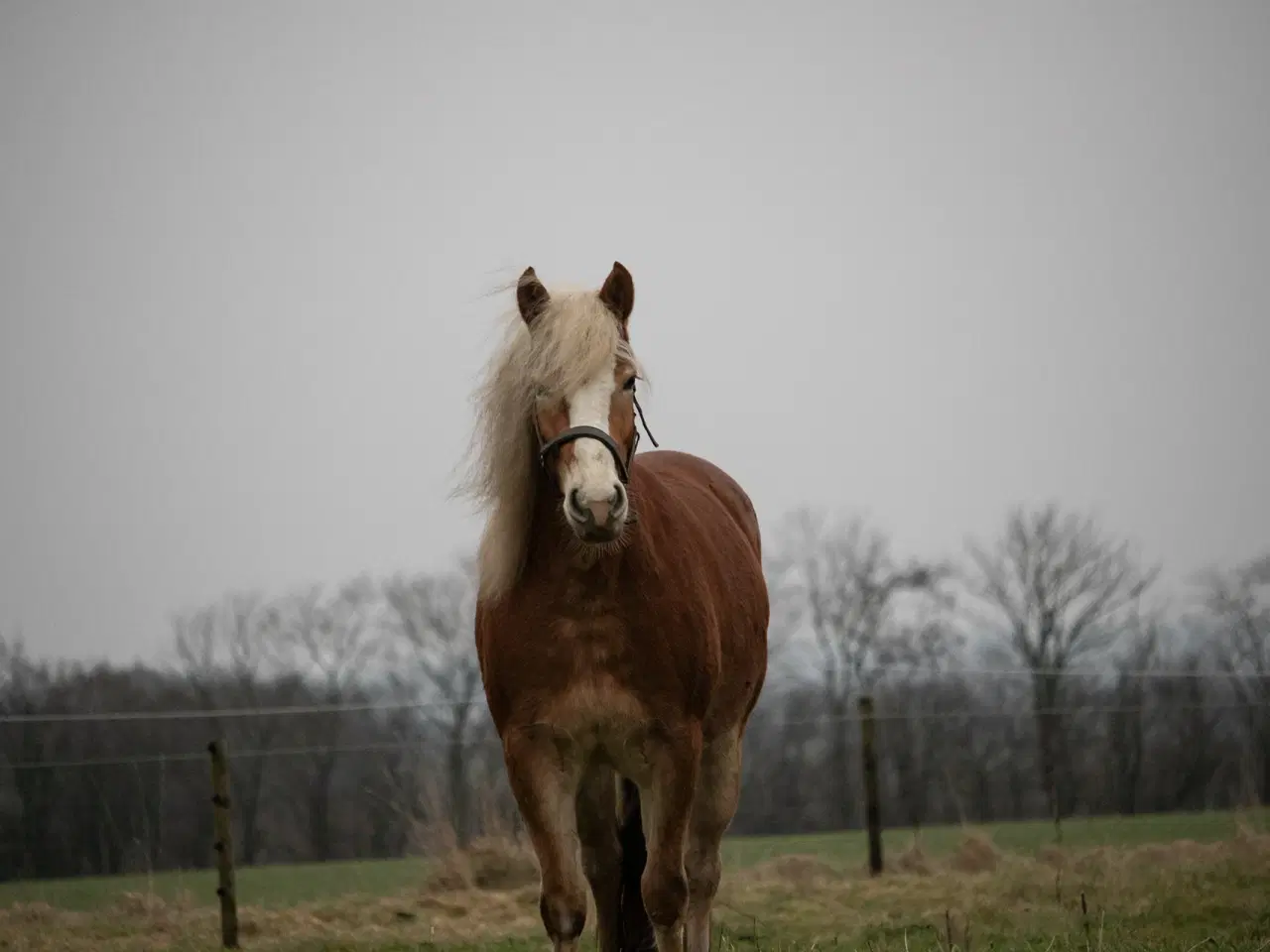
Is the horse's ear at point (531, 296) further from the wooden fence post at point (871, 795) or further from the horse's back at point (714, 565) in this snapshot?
the wooden fence post at point (871, 795)

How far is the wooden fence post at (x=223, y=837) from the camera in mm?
10367

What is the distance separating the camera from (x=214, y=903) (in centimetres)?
1369

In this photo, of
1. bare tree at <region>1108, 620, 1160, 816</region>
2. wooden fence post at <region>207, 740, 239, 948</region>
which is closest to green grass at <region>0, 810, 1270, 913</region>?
wooden fence post at <region>207, 740, 239, 948</region>

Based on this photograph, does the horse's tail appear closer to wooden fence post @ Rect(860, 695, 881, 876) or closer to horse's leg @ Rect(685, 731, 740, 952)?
horse's leg @ Rect(685, 731, 740, 952)

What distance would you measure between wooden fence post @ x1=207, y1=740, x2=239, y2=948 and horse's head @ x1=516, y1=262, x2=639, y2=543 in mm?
7055

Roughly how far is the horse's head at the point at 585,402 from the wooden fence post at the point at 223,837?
7055 millimetres

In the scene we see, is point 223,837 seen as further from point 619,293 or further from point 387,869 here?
point 619,293

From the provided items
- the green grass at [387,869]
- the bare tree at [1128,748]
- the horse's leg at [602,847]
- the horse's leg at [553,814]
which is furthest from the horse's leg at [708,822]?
the bare tree at [1128,748]

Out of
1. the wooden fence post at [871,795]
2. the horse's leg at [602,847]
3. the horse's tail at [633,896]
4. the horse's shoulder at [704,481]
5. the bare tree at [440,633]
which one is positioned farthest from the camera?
the bare tree at [440,633]

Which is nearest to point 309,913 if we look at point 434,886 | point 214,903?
point 434,886

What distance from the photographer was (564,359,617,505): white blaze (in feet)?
13.8

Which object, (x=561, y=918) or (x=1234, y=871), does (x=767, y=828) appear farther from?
(x=561, y=918)

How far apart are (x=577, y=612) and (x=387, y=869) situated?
13.7 meters

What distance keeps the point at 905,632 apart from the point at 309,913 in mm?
34231
